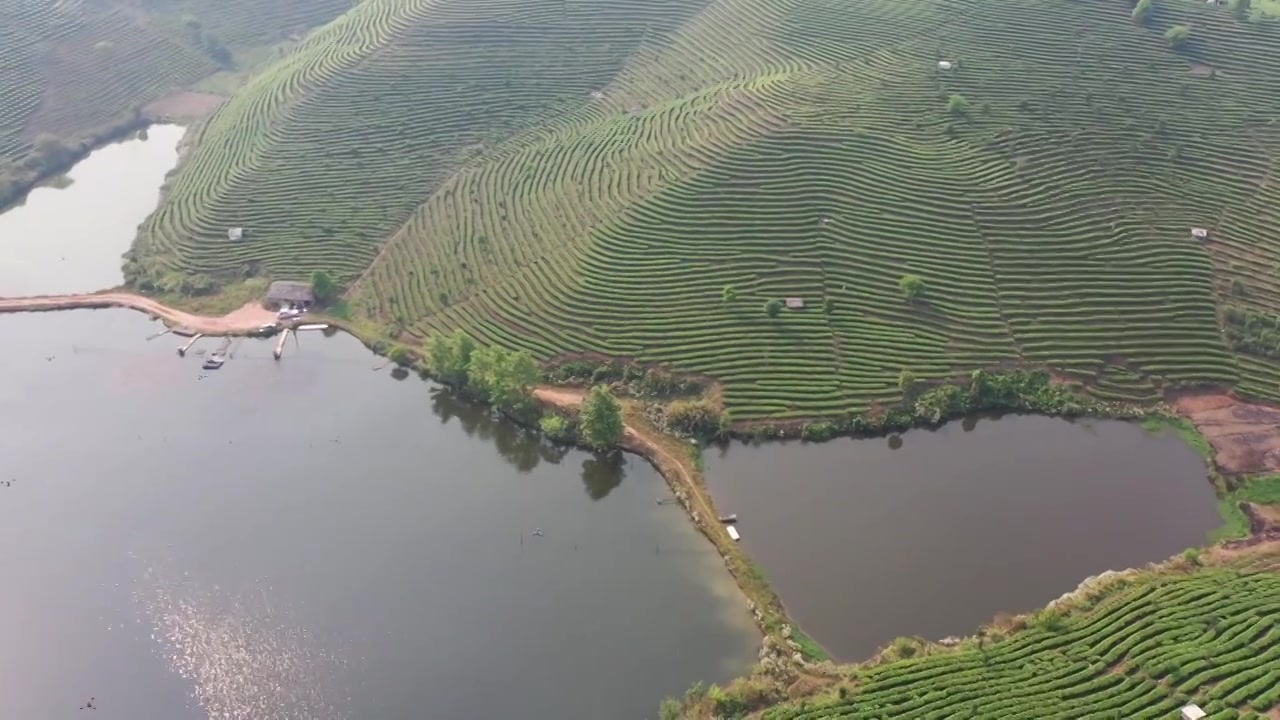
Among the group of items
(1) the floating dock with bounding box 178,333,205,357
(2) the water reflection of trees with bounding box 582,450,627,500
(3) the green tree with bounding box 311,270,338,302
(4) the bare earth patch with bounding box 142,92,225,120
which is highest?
(2) the water reflection of trees with bounding box 582,450,627,500

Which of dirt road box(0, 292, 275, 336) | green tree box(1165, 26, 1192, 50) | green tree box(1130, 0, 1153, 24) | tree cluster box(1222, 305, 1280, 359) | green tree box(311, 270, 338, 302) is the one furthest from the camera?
green tree box(1130, 0, 1153, 24)

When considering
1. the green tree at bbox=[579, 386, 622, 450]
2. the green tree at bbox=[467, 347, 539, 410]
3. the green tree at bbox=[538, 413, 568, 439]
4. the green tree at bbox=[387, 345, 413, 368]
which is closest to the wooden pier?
the green tree at bbox=[387, 345, 413, 368]

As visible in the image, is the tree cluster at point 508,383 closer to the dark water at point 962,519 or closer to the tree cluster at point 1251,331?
the dark water at point 962,519

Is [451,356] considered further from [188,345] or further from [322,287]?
[188,345]

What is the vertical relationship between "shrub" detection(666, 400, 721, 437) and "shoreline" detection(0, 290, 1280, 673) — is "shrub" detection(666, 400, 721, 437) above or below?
above

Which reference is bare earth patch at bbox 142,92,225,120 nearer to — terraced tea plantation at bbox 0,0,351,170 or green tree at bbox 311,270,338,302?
terraced tea plantation at bbox 0,0,351,170

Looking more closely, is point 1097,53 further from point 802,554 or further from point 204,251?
point 204,251

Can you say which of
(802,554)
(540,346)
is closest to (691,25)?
(540,346)

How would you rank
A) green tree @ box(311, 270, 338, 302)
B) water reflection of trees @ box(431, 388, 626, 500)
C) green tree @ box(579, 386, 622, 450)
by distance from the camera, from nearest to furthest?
green tree @ box(579, 386, 622, 450) < water reflection of trees @ box(431, 388, 626, 500) < green tree @ box(311, 270, 338, 302)
